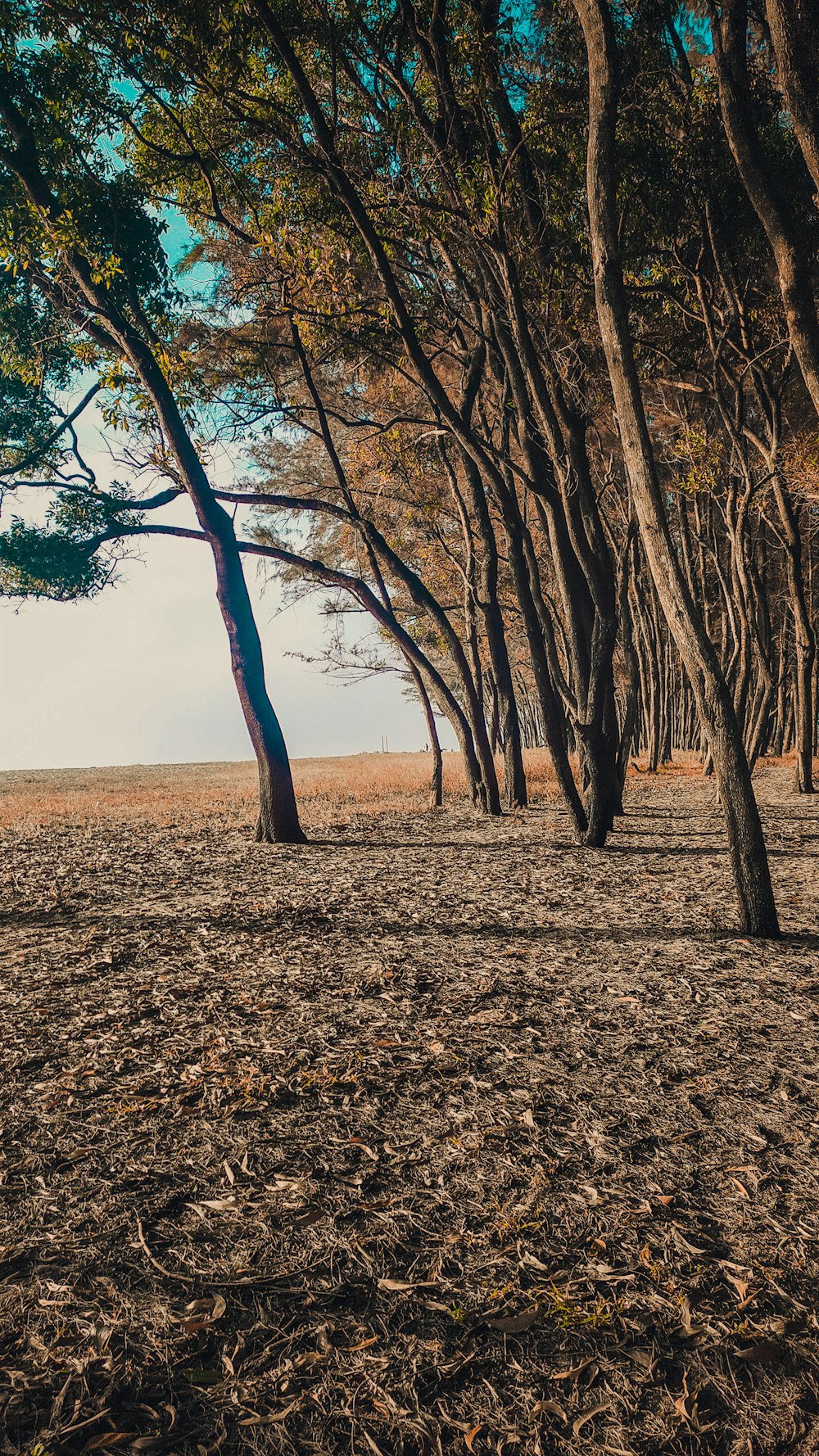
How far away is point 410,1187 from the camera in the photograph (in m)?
3.12

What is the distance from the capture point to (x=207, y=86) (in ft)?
26.4

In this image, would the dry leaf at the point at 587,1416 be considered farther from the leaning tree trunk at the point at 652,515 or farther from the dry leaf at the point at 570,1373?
the leaning tree trunk at the point at 652,515

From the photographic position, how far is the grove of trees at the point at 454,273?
6367mm

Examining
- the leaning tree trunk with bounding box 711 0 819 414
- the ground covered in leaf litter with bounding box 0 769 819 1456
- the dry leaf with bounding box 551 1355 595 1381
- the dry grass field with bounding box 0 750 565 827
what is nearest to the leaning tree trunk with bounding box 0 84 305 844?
the dry grass field with bounding box 0 750 565 827

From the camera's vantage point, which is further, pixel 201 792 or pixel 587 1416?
pixel 201 792

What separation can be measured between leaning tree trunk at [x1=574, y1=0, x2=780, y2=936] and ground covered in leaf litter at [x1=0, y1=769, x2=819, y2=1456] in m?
0.74

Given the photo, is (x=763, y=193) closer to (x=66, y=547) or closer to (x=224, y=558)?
(x=224, y=558)

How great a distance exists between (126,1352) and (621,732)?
13.9m

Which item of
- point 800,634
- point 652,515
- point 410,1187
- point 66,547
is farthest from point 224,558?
point 800,634

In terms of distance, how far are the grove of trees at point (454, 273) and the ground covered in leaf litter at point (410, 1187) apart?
7.45ft

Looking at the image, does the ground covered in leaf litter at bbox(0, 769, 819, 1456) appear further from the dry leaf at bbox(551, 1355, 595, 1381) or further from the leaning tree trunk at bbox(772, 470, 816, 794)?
the leaning tree trunk at bbox(772, 470, 816, 794)

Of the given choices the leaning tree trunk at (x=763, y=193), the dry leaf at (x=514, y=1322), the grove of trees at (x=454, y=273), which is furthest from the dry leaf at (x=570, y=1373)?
the leaning tree trunk at (x=763, y=193)

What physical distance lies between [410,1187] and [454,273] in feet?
33.7

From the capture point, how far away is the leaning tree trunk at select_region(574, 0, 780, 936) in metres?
5.88
